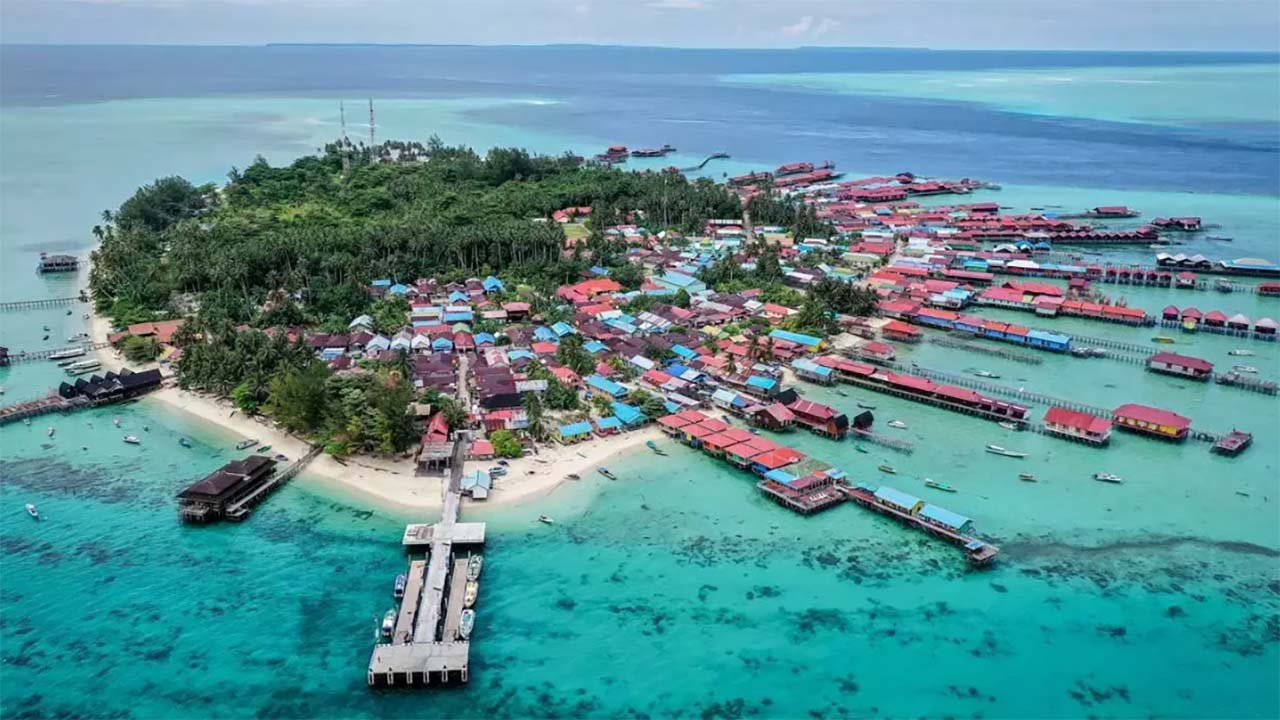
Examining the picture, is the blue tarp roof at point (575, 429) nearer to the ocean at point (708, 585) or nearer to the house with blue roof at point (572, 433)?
the house with blue roof at point (572, 433)

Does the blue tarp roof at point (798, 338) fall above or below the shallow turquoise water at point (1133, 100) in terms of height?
below

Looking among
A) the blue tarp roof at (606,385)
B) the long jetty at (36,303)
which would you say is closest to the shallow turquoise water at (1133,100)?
the blue tarp roof at (606,385)

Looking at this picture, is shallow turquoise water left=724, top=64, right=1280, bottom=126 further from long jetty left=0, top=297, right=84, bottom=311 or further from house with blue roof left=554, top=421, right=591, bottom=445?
long jetty left=0, top=297, right=84, bottom=311

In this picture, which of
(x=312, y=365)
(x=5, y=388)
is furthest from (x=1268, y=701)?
(x=5, y=388)

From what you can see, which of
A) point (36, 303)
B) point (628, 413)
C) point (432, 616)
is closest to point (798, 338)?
point (628, 413)

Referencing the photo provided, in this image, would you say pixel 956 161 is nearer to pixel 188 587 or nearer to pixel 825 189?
pixel 825 189

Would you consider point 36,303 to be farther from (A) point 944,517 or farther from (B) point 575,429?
(A) point 944,517

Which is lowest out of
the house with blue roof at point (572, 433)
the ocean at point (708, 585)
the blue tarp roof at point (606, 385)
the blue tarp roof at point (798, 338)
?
the ocean at point (708, 585)

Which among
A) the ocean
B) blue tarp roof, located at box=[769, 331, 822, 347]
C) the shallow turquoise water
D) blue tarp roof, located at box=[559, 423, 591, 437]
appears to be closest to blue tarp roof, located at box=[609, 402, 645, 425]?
blue tarp roof, located at box=[559, 423, 591, 437]
